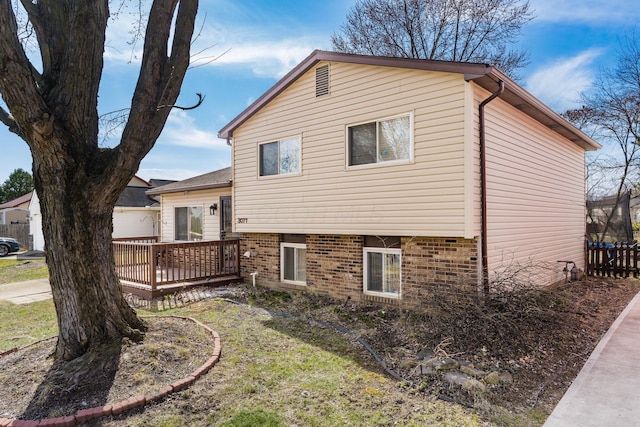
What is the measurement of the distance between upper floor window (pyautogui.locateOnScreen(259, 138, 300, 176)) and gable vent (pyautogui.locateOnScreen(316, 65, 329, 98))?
123 centimetres

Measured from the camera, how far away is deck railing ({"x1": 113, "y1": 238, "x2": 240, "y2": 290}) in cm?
910

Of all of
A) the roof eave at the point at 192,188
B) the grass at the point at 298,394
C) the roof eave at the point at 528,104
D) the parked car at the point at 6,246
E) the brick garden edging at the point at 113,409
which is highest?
the roof eave at the point at 528,104

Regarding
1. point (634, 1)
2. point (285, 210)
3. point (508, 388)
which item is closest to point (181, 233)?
point (285, 210)

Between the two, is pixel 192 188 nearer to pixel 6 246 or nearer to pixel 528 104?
pixel 528 104

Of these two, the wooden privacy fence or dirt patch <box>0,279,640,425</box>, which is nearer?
dirt patch <box>0,279,640,425</box>

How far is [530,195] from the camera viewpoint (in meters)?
8.40

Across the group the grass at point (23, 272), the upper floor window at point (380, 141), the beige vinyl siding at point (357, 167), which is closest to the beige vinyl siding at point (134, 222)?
the grass at point (23, 272)

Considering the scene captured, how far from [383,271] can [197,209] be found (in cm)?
834

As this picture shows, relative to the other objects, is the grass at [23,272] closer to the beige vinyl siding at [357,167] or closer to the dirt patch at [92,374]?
the beige vinyl siding at [357,167]

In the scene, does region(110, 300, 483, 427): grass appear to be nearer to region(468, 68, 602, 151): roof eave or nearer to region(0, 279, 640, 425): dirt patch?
region(0, 279, 640, 425): dirt patch

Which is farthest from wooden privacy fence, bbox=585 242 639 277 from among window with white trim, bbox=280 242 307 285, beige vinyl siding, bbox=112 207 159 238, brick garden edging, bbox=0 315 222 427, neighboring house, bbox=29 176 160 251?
beige vinyl siding, bbox=112 207 159 238

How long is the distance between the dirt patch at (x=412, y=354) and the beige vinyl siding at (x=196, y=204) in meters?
5.93

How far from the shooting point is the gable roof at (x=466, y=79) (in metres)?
6.15

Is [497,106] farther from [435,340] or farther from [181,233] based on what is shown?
[181,233]
